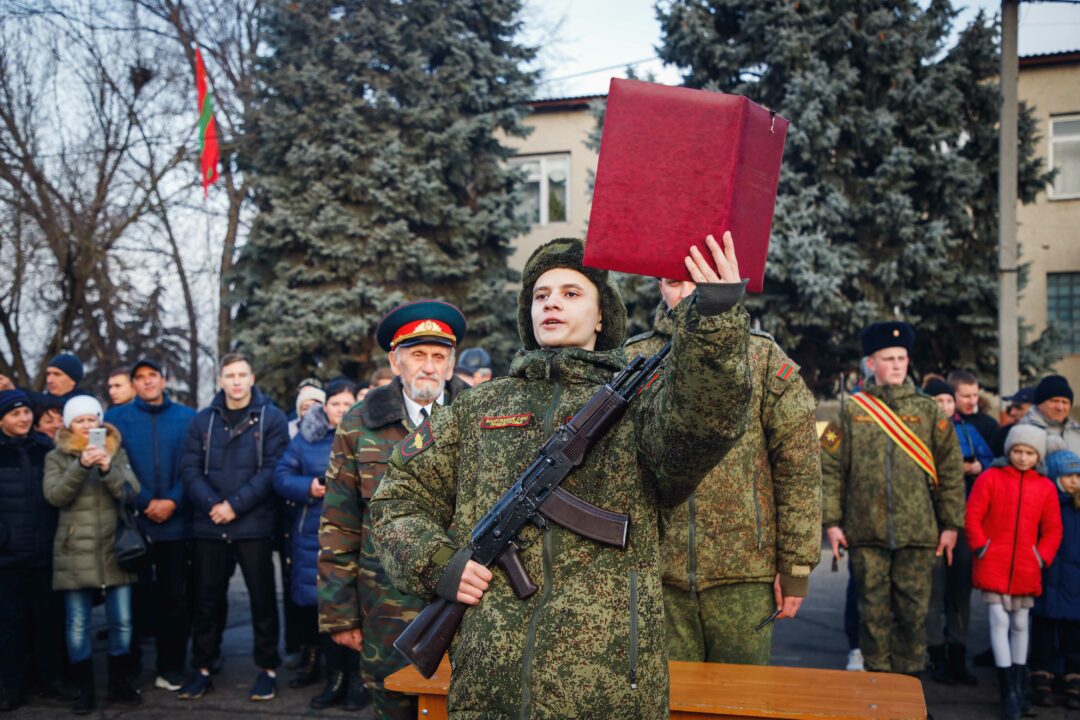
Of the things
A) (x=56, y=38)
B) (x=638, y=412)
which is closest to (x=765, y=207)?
(x=638, y=412)

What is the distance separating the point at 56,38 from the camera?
15.2 m

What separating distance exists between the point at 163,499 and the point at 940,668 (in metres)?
6.01

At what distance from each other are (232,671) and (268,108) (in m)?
10.7

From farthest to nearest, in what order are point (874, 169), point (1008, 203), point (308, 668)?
point (874, 169), point (1008, 203), point (308, 668)

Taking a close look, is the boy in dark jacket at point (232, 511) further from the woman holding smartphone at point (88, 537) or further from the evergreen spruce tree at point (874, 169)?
the evergreen spruce tree at point (874, 169)

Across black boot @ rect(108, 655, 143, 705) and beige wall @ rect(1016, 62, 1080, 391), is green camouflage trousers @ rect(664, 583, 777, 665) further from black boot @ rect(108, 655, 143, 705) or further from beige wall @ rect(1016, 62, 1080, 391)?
beige wall @ rect(1016, 62, 1080, 391)

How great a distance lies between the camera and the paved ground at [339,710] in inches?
239

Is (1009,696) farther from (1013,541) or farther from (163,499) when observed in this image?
(163,499)

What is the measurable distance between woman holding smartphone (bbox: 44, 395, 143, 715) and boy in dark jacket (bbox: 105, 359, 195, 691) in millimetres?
343

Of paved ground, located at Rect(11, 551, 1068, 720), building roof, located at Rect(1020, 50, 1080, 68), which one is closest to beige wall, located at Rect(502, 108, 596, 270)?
building roof, located at Rect(1020, 50, 1080, 68)

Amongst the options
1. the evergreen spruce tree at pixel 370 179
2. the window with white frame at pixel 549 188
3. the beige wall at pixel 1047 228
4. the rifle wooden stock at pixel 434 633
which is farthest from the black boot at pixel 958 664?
the window with white frame at pixel 549 188

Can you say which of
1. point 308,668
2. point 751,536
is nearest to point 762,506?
point 751,536

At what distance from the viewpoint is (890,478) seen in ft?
19.1

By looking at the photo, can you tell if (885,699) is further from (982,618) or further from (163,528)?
(982,618)
